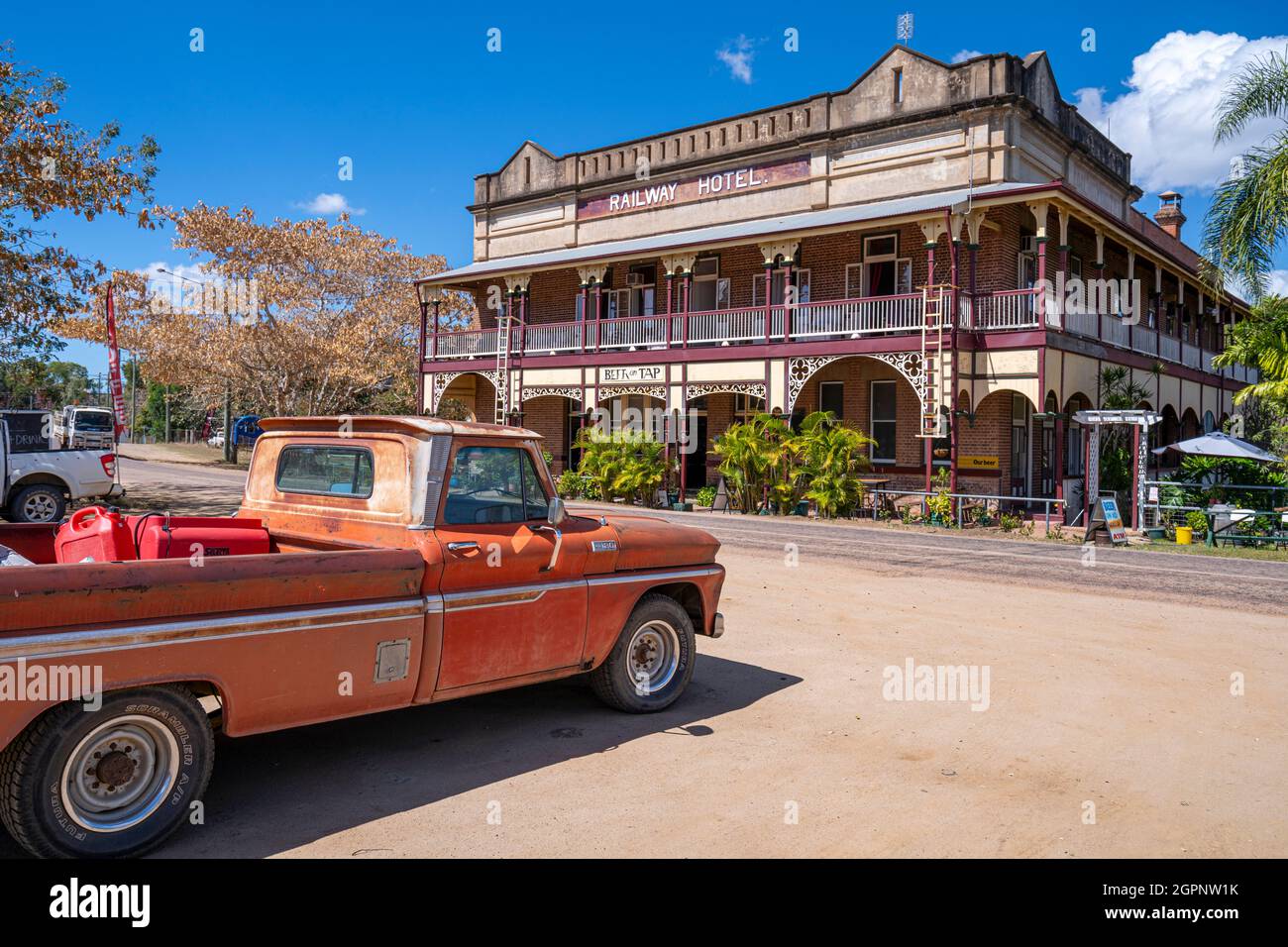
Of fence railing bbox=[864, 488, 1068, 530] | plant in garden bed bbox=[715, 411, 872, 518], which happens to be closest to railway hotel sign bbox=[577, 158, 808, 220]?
plant in garden bed bbox=[715, 411, 872, 518]

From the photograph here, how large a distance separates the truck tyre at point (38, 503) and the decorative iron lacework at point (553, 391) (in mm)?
14573

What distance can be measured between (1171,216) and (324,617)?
4266cm

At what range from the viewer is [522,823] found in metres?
4.39

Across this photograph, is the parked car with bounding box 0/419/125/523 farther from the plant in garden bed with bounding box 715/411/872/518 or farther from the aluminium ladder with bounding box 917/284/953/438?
the aluminium ladder with bounding box 917/284/953/438

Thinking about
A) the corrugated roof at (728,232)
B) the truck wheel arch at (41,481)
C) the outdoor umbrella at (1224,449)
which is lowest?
the truck wheel arch at (41,481)

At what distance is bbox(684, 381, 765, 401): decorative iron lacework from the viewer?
81.7 ft

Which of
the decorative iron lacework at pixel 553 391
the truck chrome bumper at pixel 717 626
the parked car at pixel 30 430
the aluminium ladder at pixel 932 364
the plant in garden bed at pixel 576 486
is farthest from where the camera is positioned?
the decorative iron lacework at pixel 553 391

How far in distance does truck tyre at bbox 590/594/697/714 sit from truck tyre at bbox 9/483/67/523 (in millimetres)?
14786

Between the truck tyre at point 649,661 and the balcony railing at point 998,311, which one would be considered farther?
the balcony railing at point 998,311

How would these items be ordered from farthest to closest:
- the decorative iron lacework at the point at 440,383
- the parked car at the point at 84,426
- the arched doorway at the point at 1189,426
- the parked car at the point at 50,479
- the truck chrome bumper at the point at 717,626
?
the arched doorway at the point at 1189,426 → the decorative iron lacework at the point at 440,383 → the parked car at the point at 84,426 → the parked car at the point at 50,479 → the truck chrome bumper at the point at 717,626

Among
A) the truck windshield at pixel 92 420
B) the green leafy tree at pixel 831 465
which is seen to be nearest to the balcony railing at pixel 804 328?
the green leafy tree at pixel 831 465

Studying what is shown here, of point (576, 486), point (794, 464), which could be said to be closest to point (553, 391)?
point (576, 486)

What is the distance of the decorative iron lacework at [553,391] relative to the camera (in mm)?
29234

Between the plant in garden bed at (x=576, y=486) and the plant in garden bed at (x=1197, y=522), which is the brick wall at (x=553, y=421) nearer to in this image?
the plant in garden bed at (x=576, y=486)
